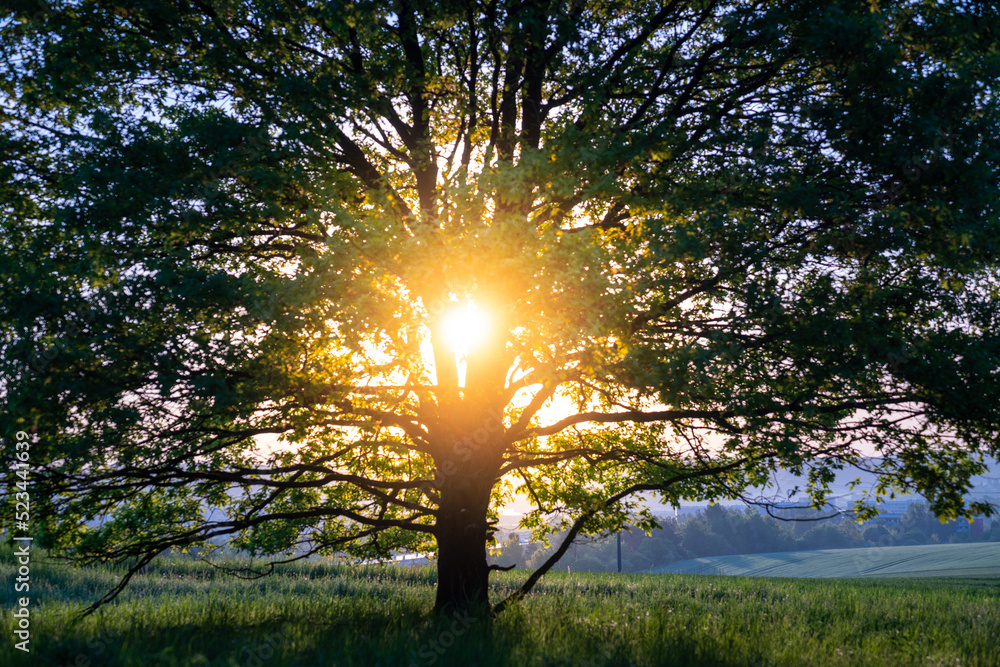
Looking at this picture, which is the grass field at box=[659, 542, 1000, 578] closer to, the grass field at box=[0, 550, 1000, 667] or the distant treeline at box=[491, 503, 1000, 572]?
the distant treeline at box=[491, 503, 1000, 572]

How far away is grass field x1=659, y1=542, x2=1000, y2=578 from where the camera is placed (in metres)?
86.8

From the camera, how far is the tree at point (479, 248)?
7.43 meters

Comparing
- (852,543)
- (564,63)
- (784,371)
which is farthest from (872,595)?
(852,543)

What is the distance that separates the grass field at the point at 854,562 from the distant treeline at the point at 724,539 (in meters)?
7.77

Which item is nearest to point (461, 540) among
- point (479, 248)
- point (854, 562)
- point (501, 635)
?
point (501, 635)

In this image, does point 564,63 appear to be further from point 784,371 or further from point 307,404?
point 307,404

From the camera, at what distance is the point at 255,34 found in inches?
406

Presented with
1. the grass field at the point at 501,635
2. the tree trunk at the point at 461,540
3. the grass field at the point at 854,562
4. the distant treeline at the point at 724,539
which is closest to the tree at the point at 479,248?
the tree trunk at the point at 461,540

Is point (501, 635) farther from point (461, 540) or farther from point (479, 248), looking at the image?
point (479, 248)

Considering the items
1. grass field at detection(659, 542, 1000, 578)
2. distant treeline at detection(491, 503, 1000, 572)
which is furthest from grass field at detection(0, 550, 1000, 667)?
distant treeline at detection(491, 503, 1000, 572)

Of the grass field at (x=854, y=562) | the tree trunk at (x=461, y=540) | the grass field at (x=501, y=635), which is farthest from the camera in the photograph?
the grass field at (x=854, y=562)

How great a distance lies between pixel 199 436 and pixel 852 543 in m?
201

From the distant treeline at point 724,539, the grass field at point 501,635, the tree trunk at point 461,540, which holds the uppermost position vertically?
→ the tree trunk at point 461,540

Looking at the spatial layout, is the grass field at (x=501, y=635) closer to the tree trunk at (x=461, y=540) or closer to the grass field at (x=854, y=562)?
the tree trunk at (x=461, y=540)
